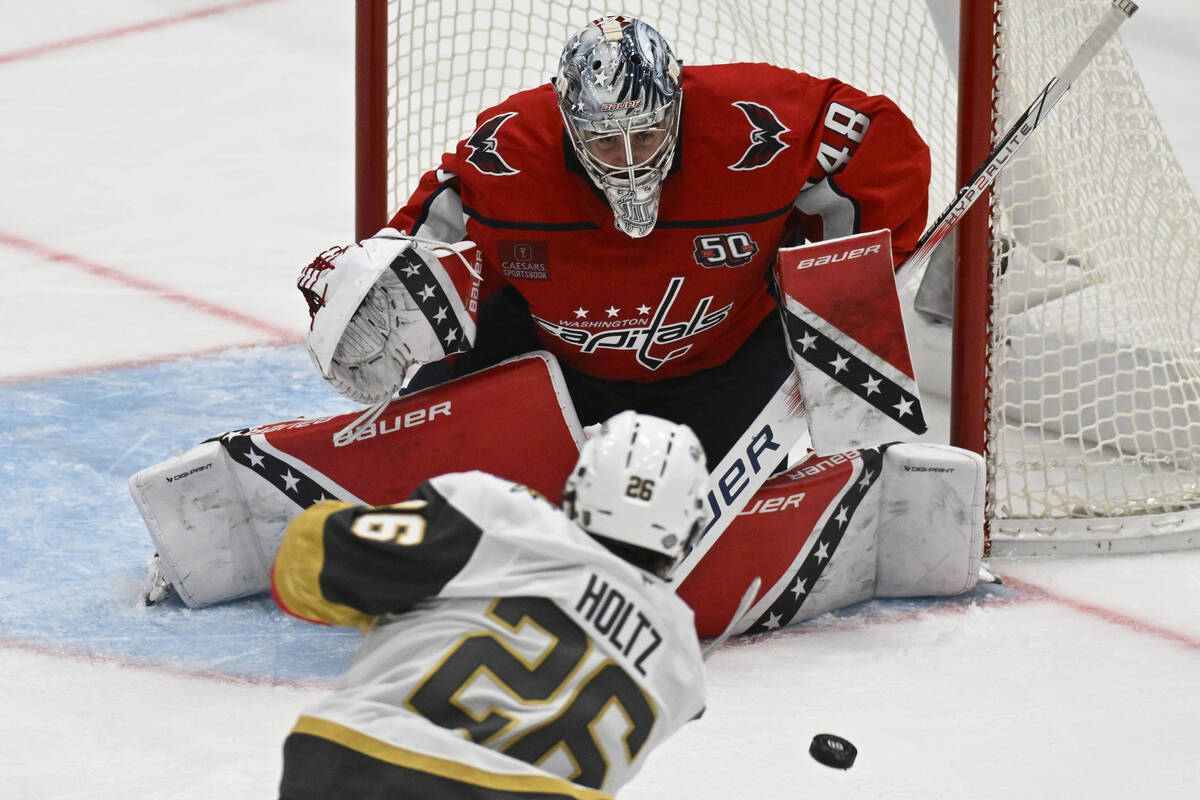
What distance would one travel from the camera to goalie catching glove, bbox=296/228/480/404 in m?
2.70

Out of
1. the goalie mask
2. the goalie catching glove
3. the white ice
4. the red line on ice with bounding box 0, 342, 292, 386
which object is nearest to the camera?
the white ice

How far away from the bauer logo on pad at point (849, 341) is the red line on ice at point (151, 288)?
6.18 ft

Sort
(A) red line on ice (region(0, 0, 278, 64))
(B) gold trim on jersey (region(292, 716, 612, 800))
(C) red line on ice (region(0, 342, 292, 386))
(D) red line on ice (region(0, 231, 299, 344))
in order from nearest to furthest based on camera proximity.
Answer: (B) gold trim on jersey (region(292, 716, 612, 800))
(C) red line on ice (region(0, 342, 292, 386))
(D) red line on ice (region(0, 231, 299, 344))
(A) red line on ice (region(0, 0, 278, 64))

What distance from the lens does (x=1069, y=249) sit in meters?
3.46

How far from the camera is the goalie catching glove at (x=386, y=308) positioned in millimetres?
2697

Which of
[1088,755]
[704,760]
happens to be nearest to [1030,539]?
[1088,755]

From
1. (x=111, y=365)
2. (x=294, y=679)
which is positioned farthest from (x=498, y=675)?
(x=111, y=365)

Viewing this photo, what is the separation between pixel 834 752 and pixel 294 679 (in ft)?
2.71

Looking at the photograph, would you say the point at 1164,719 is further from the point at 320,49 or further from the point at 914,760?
the point at 320,49

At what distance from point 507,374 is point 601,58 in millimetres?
570

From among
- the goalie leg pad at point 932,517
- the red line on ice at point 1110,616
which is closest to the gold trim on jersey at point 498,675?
the goalie leg pad at point 932,517

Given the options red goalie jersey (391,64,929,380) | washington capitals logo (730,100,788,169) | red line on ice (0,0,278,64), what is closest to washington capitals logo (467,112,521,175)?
red goalie jersey (391,64,929,380)

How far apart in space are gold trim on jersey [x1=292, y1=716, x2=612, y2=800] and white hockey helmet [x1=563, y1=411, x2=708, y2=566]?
0.80ft

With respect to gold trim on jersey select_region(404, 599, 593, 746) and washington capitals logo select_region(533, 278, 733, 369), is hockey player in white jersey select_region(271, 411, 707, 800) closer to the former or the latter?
gold trim on jersey select_region(404, 599, 593, 746)
